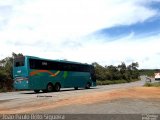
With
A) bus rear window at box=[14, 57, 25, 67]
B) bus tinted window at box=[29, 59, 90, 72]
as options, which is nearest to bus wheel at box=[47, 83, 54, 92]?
bus tinted window at box=[29, 59, 90, 72]

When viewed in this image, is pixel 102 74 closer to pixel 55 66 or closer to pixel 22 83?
pixel 55 66

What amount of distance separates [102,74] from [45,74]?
153 ft

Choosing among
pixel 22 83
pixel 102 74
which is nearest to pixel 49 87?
pixel 22 83

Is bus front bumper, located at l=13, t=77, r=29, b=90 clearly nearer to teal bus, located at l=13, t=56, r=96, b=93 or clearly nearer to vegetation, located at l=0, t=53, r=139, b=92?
teal bus, located at l=13, t=56, r=96, b=93

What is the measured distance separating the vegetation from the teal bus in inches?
344

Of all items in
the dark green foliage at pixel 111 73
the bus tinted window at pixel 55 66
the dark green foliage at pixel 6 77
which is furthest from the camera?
the dark green foliage at pixel 111 73

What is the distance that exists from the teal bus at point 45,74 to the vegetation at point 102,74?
344 inches

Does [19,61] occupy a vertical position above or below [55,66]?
above

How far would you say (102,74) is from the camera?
263 feet

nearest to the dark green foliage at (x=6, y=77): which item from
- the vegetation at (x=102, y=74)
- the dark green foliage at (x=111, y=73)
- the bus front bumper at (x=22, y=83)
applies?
the vegetation at (x=102, y=74)

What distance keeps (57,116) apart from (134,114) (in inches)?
115

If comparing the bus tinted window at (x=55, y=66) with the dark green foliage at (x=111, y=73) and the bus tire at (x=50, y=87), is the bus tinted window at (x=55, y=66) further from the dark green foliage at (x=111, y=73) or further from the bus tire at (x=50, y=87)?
the dark green foliage at (x=111, y=73)

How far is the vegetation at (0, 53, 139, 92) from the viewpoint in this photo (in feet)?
145

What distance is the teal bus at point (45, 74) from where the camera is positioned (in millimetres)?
32219
